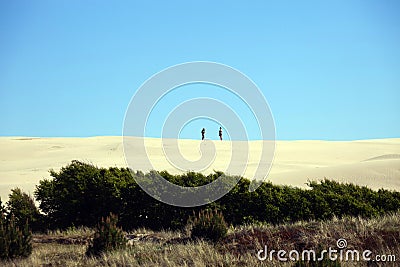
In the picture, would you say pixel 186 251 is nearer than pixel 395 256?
No

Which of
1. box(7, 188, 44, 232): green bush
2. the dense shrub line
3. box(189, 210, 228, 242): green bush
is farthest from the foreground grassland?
box(7, 188, 44, 232): green bush

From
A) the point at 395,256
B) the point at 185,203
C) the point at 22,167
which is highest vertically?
the point at 22,167

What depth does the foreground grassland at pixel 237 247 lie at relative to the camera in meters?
9.60

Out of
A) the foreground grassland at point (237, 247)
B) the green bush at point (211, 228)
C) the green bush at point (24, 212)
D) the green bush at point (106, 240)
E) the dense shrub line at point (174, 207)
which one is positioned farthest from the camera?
the green bush at point (24, 212)

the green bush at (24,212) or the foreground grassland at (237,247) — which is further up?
the green bush at (24,212)

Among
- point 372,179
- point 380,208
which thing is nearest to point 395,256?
point 380,208

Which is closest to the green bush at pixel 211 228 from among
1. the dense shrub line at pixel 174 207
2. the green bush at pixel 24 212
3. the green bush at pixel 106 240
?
the green bush at pixel 106 240

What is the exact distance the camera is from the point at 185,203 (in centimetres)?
1499

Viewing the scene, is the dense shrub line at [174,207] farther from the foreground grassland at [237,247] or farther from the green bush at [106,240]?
the green bush at [106,240]

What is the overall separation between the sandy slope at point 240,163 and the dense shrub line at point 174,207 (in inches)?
528

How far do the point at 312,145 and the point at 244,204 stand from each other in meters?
56.3

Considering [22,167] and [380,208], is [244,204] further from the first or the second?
[22,167]

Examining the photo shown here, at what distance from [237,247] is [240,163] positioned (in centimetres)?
3763

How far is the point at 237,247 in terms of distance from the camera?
34.7ft
